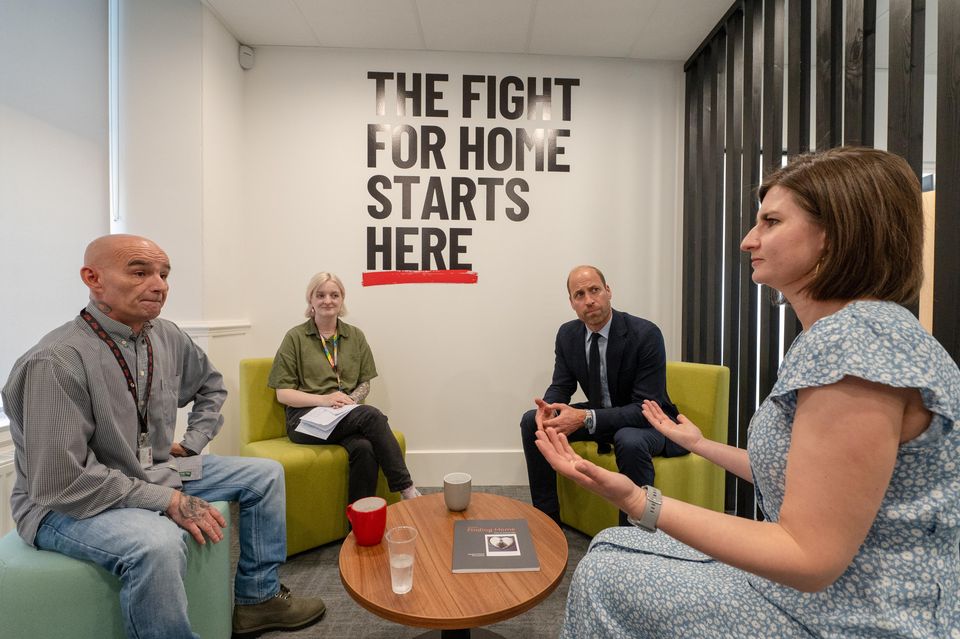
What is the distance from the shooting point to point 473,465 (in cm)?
344

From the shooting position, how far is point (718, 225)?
2920mm

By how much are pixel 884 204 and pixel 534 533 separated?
4.30ft

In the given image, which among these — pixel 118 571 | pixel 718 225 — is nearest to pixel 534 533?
pixel 118 571

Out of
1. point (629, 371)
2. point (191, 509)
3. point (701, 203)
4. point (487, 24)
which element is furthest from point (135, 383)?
point (701, 203)

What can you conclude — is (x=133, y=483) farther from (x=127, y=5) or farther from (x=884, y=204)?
(x=127, y=5)

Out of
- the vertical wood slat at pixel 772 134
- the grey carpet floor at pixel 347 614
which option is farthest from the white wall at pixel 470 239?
the grey carpet floor at pixel 347 614

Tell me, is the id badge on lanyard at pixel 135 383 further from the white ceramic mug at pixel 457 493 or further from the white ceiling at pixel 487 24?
the white ceiling at pixel 487 24

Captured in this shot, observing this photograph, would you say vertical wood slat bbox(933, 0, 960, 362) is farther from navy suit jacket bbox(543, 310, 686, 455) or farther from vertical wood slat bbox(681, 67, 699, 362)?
vertical wood slat bbox(681, 67, 699, 362)

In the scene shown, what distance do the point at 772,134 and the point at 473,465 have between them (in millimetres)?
2733

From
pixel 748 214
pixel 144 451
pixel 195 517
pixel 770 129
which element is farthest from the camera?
pixel 748 214

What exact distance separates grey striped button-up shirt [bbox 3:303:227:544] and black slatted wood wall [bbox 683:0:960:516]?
2.61 m

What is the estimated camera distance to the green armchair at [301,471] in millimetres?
2359

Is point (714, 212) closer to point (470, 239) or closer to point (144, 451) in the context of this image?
point (470, 239)

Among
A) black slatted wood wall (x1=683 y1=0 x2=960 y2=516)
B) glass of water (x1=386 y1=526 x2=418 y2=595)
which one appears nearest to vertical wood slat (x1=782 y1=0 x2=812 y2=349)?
black slatted wood wall (x1=683 y1=0 x2=960 y2=516)
